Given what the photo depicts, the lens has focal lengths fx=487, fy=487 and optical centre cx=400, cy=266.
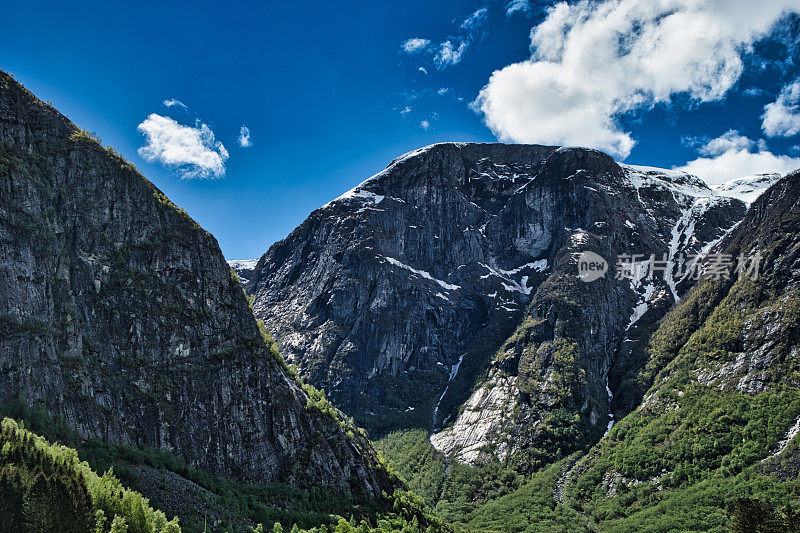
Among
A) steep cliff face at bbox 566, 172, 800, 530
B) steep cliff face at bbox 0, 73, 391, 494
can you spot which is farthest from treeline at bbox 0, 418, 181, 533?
steep cliff face at bbox 566, 172, 800, 530

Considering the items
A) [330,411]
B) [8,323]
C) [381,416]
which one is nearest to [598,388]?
[381,416]

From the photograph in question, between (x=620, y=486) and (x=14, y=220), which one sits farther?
(x=620, y=486)

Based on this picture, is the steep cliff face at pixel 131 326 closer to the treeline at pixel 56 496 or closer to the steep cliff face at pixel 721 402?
the treeline at pixel 56 496

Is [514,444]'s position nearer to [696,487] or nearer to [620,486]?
[620,486]

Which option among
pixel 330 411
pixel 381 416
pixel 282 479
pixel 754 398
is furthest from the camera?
pixel 381 416

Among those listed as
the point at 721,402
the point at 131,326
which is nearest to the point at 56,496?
the point at 131,326

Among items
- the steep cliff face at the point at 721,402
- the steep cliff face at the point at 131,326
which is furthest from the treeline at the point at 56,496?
the steep cliff face at the point at 721,402

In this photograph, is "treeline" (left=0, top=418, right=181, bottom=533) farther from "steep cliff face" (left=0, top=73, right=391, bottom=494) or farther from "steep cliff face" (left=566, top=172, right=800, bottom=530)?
"steep cliff face" (left=566, top=172, right=800, bottom=530)

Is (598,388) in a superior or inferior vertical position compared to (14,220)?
inferior
